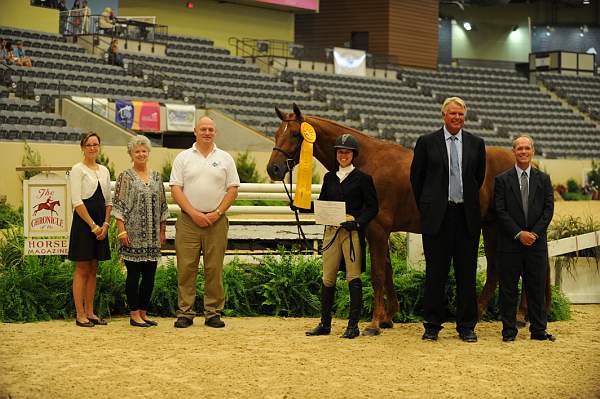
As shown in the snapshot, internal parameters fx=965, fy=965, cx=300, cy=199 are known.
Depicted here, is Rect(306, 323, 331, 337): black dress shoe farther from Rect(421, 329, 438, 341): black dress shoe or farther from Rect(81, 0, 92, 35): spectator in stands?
Rect(81, 0, 92, 35): spectator in stands

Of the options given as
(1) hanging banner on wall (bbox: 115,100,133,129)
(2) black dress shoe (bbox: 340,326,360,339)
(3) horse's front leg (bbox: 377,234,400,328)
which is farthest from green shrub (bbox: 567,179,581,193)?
(2) black dress shoe (bbox: 340,326,360,339)

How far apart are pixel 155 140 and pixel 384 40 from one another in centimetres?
1889

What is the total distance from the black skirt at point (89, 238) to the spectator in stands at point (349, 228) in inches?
79.8

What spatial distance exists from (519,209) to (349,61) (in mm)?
32067

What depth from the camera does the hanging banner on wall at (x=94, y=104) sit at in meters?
24.9

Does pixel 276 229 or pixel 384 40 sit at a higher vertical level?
pixel 384 40

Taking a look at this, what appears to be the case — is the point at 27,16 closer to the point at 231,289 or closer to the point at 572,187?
the point at 572,187

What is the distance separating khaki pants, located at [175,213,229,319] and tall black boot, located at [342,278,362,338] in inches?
51.3

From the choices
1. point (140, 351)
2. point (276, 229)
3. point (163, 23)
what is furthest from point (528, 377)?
point (163, 23)

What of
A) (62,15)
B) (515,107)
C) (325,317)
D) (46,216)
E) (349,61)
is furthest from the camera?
(515,107)

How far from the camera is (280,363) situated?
22.7 ft

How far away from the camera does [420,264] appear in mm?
10094

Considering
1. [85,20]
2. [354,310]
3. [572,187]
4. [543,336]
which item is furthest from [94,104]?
[543,336]

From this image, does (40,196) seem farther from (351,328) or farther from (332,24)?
(332,24)
